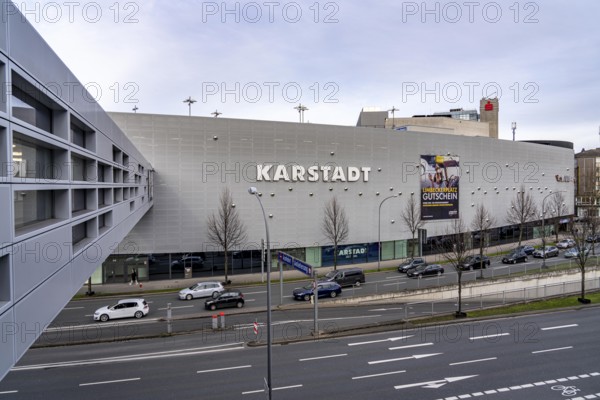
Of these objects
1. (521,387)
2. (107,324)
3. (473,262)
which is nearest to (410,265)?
(473,262)

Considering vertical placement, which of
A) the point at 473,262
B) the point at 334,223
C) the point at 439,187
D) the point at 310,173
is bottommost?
the point at 473,262

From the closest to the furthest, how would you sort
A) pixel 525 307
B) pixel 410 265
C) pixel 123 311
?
pixel 123 311 < pixel 525 307 < pixel 410 265

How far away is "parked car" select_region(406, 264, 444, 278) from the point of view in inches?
1344

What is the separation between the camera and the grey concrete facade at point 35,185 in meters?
4.72

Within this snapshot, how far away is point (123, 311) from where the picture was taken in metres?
23.0

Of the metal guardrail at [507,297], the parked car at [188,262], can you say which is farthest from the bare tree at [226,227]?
the metal guardrail at [507,297]

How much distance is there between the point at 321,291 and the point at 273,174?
13.1 meters

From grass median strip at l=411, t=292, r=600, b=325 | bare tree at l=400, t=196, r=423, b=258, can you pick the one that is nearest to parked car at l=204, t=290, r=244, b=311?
grass median strip at l=411, t=292, r=600, b=325

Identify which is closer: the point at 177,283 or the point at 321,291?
the point at 321,291

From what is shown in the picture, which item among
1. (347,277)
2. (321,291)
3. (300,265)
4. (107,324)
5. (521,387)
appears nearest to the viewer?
(521,387)

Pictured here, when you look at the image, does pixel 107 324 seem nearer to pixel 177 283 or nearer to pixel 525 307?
pixel 177 283

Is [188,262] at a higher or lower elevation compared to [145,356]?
higher

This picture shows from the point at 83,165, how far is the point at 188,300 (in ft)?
65.1

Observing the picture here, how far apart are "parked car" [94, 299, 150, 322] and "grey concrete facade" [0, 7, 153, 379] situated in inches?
600
